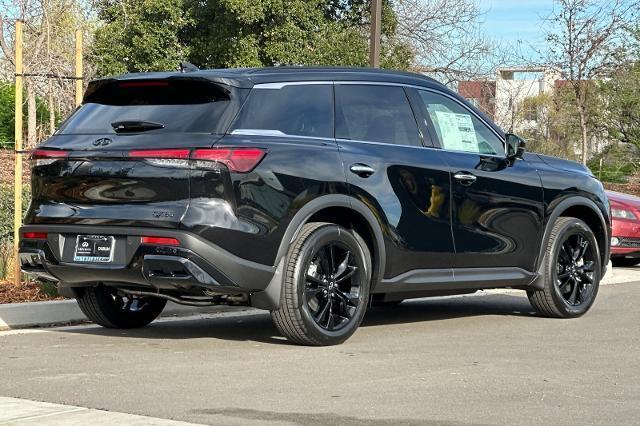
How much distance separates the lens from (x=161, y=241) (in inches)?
295

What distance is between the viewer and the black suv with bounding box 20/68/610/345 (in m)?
7.54

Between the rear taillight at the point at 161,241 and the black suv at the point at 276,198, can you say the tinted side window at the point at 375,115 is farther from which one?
the rear taillight at the point at 161,241

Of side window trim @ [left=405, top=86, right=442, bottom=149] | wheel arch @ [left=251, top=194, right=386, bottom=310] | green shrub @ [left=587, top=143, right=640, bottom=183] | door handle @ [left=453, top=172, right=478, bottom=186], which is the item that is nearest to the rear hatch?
wheel arch @ [left=251, top=194, right=386, bottom=310]

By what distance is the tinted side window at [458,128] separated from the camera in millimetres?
9211

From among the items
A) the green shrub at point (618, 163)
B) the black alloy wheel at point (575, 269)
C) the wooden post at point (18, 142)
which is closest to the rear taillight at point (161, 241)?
the wooden post at point (18, 142)

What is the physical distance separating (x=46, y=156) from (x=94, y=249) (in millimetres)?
793

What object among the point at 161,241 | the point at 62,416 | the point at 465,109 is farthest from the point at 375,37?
the point at 62,416

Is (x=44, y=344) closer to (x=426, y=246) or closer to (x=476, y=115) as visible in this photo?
(x=426, y=246)

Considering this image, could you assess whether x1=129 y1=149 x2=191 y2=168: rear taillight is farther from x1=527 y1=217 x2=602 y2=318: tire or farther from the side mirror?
x1=527 y1=217 x2=602 y2=318: tire

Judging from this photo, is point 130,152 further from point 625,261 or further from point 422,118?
point 625,261

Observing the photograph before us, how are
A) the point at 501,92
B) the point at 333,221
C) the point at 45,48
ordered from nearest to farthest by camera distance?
1. the point at 333,221
2. the point at 45,48
3. the point at 501,92

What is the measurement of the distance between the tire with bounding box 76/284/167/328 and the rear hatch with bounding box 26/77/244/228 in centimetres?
96

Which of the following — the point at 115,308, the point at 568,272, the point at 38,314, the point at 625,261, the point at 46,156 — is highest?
the point at 46,156

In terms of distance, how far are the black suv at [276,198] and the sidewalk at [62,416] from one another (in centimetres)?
172
